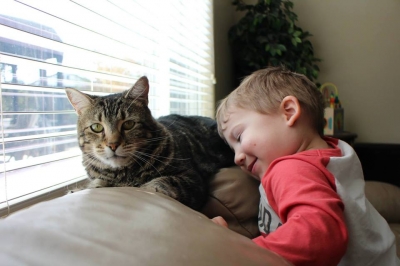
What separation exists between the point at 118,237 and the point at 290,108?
2.00 ft

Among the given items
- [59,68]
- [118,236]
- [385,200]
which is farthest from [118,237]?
[385,200]

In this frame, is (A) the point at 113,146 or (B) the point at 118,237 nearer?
(B) the point at 118,237

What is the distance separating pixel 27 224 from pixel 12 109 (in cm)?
56

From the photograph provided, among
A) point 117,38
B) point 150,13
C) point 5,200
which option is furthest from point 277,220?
point 150,13

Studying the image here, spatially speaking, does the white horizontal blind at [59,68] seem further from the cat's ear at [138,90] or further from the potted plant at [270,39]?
the potted plant at [270,39]

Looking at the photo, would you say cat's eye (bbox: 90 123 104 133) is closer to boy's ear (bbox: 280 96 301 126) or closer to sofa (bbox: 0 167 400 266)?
sofa (bbox: 0 167 400 266)

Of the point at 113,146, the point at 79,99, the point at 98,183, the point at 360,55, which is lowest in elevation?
the point at 98,183

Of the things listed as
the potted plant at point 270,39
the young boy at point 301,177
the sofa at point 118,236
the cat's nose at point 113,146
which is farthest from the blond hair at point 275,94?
the potted plant at point 270,39

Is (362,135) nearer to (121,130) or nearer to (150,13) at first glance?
(150,13)

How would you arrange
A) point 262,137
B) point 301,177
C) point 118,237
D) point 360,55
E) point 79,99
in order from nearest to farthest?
point 118,237 < point 301,177 < point 262,137 < point 79,99 < point 360,55

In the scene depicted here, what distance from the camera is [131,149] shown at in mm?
962

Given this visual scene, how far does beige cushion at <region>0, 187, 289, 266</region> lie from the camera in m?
0.41

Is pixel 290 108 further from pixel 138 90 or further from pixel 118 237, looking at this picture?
pixel 118 237

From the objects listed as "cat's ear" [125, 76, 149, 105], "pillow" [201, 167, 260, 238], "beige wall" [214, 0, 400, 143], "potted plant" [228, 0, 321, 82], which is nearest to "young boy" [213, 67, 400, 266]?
"pillow" [201, 167, 260, 238]
